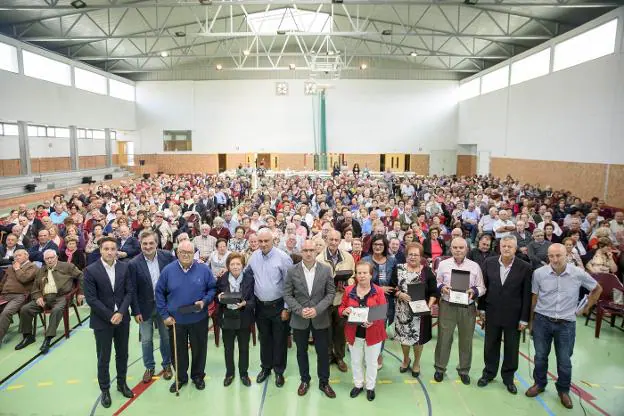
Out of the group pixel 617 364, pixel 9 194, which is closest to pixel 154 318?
pixel 617 364

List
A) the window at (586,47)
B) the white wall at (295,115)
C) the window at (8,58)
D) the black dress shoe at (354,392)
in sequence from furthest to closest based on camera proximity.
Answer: the white wall at (295,115) < the window at (8,58) < the window at (586,47) < the black dress shoe at (354,392)

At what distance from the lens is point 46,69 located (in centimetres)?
1983

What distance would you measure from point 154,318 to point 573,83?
679 inches

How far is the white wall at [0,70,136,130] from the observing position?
17.3 meters

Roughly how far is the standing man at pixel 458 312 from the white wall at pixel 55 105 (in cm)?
1923

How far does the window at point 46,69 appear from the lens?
60.8 ft

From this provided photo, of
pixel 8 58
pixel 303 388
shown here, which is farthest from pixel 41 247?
pixel 8 58

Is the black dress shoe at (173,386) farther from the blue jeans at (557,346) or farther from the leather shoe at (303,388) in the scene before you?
the blue jeans at (557,346)

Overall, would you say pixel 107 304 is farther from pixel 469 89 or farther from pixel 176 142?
pixel 469 89

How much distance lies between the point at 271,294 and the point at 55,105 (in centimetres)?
2095

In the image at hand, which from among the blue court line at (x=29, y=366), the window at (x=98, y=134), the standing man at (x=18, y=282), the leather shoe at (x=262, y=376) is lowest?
the blue court line at (x=29, y=366)

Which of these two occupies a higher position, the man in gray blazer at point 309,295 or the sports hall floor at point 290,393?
the man in gray blazer at point 309,295

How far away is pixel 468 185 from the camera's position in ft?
59.2

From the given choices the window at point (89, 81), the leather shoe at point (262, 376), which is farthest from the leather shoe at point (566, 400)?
the window at point (89, 81)
